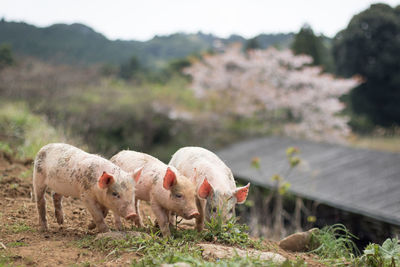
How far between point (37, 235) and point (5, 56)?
12.1 meters

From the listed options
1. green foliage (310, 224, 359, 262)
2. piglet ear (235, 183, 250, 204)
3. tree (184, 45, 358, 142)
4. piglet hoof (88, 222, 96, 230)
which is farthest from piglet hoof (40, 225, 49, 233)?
tree (184, 45, 358, 142)

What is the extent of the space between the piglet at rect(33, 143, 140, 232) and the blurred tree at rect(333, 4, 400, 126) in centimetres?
2216

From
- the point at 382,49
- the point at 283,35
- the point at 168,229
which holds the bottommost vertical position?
the point at 168,229

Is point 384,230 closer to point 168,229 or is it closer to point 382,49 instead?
point 168,229

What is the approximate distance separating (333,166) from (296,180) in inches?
58.1

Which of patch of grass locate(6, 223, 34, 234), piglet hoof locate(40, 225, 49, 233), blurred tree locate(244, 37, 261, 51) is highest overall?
blurred tree locate(244, 37, 261, 51)

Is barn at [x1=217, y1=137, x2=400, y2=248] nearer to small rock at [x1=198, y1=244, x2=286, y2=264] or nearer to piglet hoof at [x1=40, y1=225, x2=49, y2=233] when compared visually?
small rock at [x1=198, y1=244, x2=286, y2=264]

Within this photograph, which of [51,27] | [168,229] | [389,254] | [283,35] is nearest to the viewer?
[389,254]

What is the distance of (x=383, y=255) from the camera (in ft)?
10.9

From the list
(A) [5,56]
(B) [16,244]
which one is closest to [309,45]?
(A) [5,56]

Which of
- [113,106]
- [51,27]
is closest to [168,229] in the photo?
[113,106]

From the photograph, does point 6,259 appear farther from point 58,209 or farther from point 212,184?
point 212,184

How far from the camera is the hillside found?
52.2 feet

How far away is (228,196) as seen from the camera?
3.63 meters
